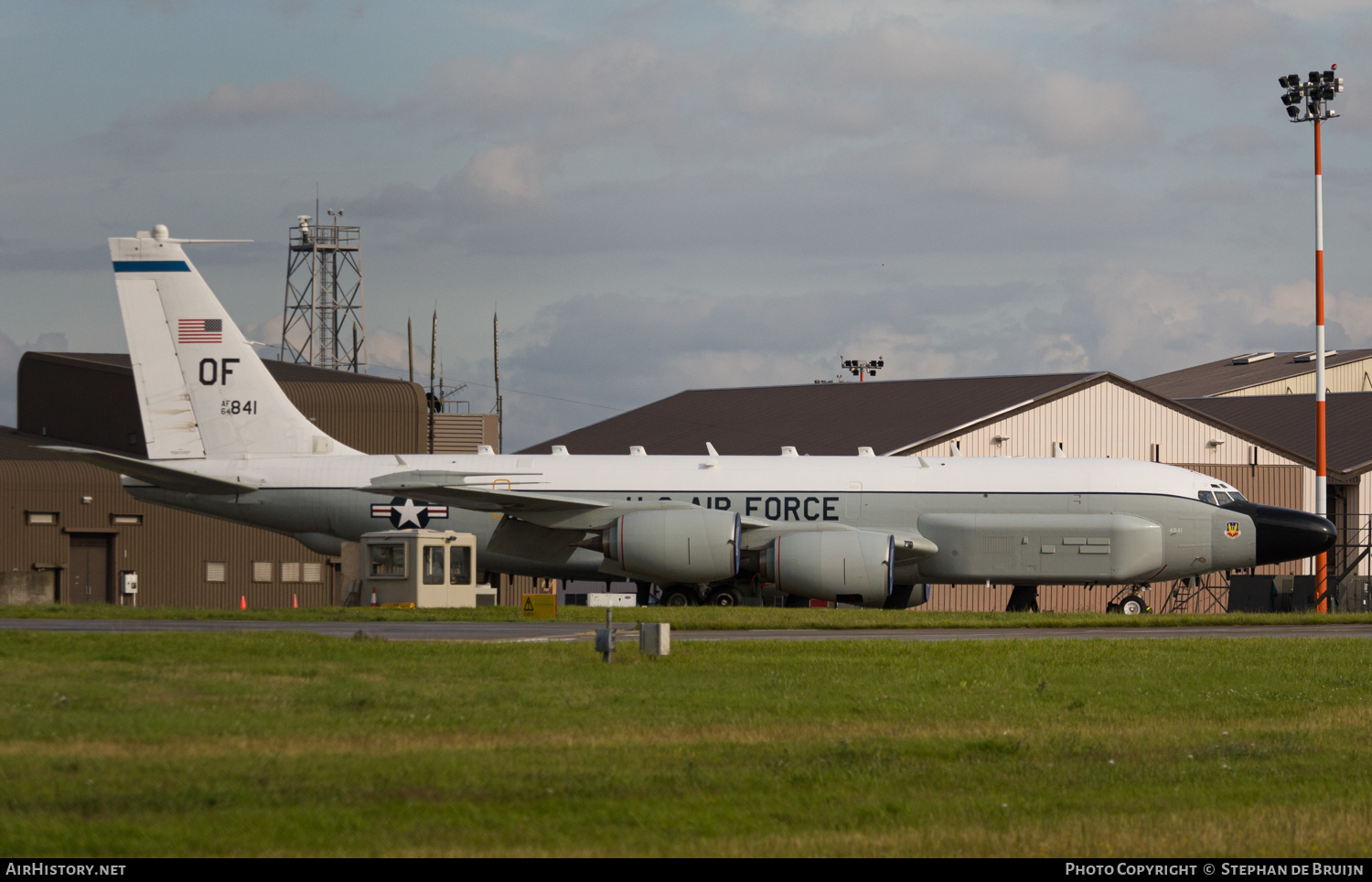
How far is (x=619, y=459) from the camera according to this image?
4044 centimetres

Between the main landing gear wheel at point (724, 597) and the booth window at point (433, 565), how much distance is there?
24.0 feet

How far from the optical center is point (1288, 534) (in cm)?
3925

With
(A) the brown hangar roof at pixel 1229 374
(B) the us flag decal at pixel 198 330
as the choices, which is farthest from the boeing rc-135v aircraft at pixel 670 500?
(A) the brown hangar roof at pixel 1229 374

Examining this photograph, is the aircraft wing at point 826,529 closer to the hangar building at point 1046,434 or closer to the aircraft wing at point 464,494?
the aircraft wing at point 464,494

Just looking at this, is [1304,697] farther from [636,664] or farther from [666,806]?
[666,806]

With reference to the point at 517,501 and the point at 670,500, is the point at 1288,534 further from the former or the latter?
the point at 517,501

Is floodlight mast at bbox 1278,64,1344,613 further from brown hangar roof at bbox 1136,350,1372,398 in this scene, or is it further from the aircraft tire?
brown hangar roof at bbox 1136,350,1372,398

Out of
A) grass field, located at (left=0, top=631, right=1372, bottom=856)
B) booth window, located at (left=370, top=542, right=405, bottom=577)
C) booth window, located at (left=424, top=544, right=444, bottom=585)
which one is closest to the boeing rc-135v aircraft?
booth window, located at (left=424, top=544, right=444, bottom=585)

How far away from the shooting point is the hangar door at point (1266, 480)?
190ft

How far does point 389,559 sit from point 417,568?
1060 mm

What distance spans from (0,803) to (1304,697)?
15.7 metres

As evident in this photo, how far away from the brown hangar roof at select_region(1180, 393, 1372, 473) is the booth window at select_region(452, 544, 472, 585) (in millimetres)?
37602

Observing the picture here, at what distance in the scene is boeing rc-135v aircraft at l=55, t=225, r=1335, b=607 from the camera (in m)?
38.3

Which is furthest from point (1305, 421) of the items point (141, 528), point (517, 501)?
point (141, 528)
